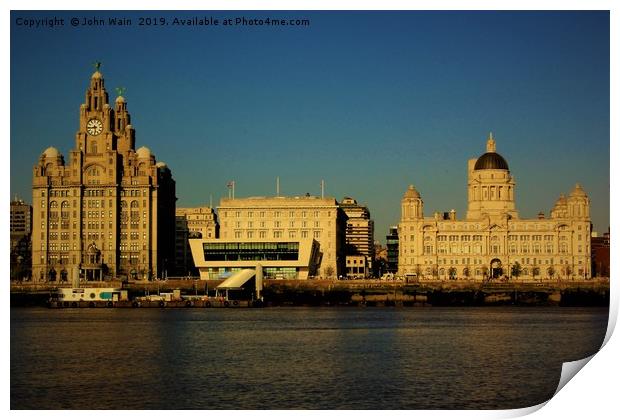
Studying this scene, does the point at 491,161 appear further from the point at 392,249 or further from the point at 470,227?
the point at 392,249

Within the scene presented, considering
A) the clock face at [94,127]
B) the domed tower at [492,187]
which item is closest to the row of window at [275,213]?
the clock face at [94,127]

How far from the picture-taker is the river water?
1900 cm

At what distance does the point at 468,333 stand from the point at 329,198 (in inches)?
1526

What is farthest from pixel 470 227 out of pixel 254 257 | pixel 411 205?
pixel 254 257

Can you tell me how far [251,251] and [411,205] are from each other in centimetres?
1354

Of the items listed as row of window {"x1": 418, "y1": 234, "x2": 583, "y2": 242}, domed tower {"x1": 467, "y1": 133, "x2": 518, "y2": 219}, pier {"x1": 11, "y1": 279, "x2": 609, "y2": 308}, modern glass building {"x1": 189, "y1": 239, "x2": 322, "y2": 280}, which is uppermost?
domed tower {"x1": 467, "y1": 133, "x2": 518, "y2": 219}

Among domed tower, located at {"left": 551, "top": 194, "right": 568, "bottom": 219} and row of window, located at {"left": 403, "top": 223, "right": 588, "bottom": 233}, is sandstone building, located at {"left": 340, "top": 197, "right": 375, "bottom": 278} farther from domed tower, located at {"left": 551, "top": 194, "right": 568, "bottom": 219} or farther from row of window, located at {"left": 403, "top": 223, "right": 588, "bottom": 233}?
domed tower, located at {"left": 551, "top": 194, "right": 568, "bottom": 219}

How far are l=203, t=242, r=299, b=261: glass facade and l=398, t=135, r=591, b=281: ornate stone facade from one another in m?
10.4

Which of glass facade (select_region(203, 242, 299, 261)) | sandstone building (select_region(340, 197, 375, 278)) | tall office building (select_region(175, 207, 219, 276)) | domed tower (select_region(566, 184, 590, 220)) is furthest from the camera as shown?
sandstone building (select_region(340, 197, 375, 278))

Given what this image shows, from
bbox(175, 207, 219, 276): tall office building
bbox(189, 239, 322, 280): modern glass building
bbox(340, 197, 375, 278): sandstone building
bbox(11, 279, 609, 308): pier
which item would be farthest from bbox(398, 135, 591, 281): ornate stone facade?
bbox(175, 207, 219, 276): tall office building

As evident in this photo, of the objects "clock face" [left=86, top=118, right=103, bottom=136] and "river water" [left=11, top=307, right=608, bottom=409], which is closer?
"river water" [left=11, top=307, right=608, bottom=409]

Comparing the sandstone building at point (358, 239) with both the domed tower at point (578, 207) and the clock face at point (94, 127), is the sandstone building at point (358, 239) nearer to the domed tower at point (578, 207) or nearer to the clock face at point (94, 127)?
the domed tower at point (578, 207)

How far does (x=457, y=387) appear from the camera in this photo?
2012 centimetres
